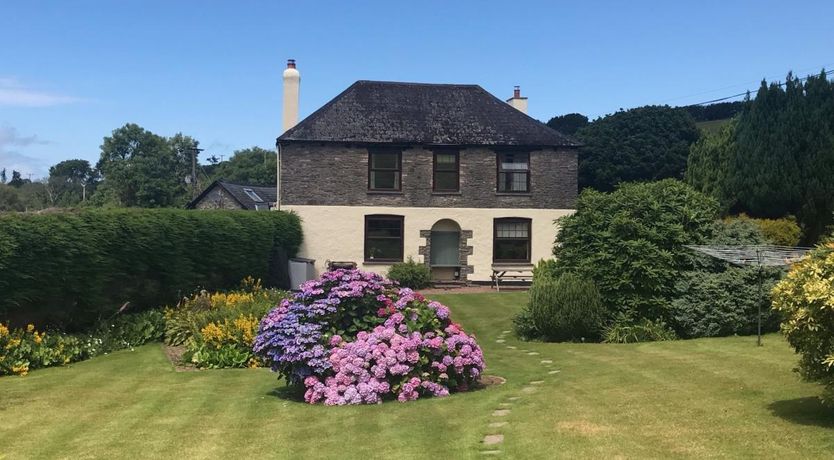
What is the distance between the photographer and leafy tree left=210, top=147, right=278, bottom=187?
89062mm

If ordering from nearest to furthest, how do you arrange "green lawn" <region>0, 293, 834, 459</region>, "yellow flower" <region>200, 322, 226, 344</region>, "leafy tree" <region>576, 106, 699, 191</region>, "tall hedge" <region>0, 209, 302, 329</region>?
"green lawn" <region>0, 293, 834, 459</region> < "tall hedge" <region>0, 209, 302, 329</region> < "yellow flower" <region>200, 322, 226, 344</region> < "leafy tree" <region>576, 106, 699, 191</region>

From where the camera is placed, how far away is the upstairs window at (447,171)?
28.6 metres

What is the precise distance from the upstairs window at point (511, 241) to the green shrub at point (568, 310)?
42.4 ft

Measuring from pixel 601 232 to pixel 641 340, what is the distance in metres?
2.73

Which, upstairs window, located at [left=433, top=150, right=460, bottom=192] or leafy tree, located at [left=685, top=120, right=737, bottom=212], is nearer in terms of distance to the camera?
leafy tree, located at [left=685, top=120, right=737, bottom=212]

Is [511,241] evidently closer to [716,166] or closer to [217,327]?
[716,166]

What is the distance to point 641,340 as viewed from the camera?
15.1m

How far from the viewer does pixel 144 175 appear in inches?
2616

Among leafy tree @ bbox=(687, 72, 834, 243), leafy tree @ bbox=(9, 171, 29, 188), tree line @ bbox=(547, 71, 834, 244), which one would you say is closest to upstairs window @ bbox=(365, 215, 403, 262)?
tree line @ bbox=(547, 71, 834, 244)

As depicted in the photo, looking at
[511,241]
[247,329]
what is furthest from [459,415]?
[511,241]

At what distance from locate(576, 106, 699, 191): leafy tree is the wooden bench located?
16.1 meters

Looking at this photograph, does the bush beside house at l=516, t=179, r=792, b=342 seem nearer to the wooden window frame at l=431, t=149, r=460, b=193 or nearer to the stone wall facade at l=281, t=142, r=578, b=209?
the stone wall facade at l=281, t=142, r=578, b=209

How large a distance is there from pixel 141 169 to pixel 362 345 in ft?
207

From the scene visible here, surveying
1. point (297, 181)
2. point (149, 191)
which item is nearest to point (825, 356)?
point (297, 181)
